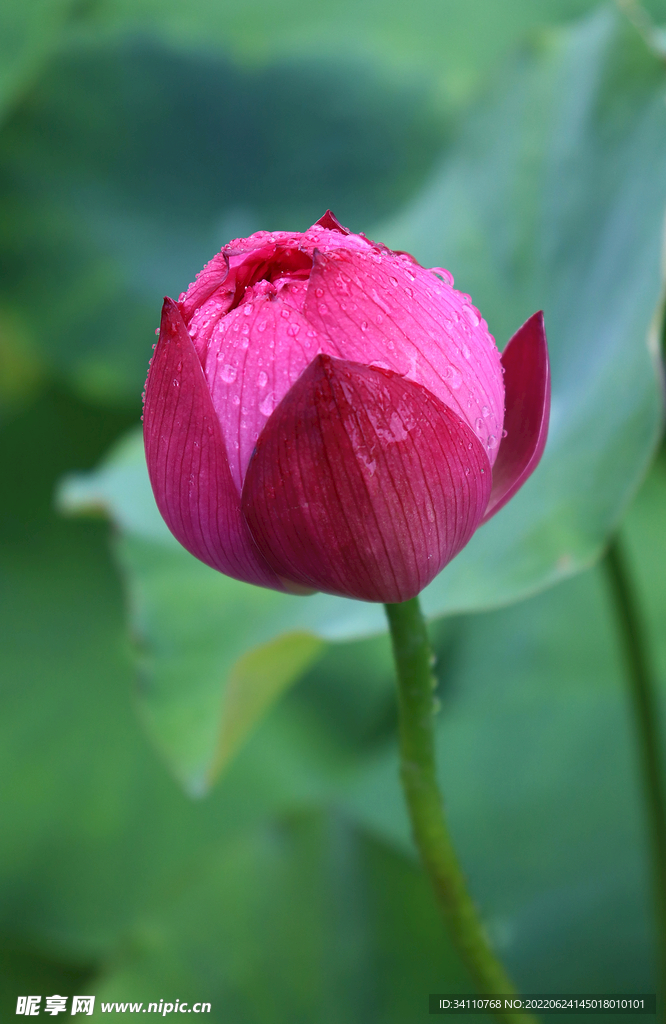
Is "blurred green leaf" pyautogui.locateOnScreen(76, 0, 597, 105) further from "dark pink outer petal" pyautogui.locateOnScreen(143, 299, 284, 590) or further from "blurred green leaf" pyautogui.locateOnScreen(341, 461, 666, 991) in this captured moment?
"dark pink outer petal" pyautogui.locateOnScreen(143, 299, 284, 590)

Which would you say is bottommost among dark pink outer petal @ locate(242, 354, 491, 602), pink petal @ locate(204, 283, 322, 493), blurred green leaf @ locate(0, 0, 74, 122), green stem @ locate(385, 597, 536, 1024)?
green stem @ locate(385, 597, 536, 1024)

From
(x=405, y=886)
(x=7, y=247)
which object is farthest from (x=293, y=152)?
(x=405, y=886)

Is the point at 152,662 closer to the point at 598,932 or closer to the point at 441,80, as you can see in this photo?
the point at 598,932

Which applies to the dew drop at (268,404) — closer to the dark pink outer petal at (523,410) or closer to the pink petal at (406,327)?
the pink petal at (406,327)

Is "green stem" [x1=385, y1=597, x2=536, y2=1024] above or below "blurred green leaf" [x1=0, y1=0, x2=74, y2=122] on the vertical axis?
below

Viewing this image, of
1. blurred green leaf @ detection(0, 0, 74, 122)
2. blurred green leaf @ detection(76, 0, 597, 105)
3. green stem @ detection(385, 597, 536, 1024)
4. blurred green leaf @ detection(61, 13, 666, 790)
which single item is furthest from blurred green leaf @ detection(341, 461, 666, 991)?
blurred green leaf @ detection(0, 0, 74, 122)

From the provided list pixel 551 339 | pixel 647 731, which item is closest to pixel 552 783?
pixel 647 731
